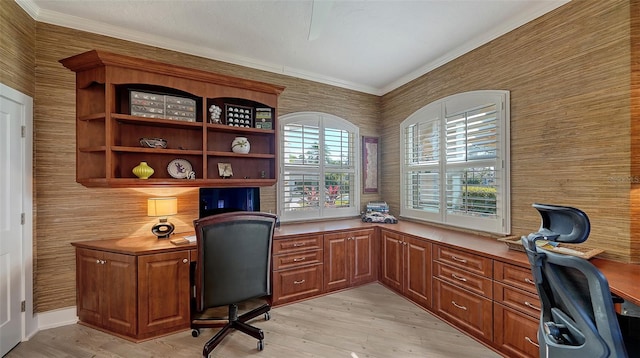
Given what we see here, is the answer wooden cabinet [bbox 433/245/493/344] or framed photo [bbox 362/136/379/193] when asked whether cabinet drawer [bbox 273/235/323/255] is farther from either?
framed photo [bbox 362/136/379/193]

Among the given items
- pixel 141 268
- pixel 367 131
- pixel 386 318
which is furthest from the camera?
pixel 367 131

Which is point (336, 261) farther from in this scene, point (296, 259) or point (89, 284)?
point (89, 284)

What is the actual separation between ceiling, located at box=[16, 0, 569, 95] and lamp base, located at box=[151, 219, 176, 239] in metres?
1.99

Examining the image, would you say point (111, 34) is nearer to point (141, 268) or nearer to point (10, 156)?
point (10, 156)

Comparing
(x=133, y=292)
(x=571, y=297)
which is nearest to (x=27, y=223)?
(x=133, y=292)

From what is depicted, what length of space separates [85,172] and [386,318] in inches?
133

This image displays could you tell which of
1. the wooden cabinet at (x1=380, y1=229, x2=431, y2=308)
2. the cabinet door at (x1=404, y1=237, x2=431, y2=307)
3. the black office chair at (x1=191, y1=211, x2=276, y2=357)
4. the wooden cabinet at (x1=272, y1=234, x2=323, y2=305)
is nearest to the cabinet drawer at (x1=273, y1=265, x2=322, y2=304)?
the wooden cabinet at (x1=272, y1=234, x2=323, y2=305)

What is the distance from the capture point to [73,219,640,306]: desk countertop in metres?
1.48

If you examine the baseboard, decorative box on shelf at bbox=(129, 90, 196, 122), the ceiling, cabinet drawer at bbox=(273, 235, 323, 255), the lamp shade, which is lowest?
the baseboard

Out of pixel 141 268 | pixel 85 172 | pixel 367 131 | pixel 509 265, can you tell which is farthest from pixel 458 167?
pixel 85 172

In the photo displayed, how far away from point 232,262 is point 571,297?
2000 mm

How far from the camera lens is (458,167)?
9.94ft

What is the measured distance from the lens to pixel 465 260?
235 centimetres

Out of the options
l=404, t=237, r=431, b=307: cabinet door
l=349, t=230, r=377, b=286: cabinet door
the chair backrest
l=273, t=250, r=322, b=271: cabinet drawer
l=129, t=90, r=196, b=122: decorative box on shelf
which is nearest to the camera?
the chair backrest
